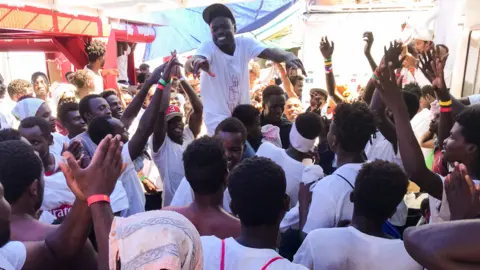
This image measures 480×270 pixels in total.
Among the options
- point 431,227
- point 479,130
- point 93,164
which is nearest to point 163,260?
point 93,164

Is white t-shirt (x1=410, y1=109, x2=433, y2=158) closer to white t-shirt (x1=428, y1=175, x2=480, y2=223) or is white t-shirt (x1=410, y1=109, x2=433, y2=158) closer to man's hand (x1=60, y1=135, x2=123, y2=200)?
white t-shirt (x1=428, y1=175, x2=480, y2=223)

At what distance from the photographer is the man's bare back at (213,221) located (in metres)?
1.97

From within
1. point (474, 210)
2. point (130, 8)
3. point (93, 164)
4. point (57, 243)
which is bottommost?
point (57, 243)

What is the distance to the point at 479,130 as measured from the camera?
6.75 feet

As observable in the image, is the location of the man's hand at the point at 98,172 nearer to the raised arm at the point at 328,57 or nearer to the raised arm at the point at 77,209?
the raised arm at the point at 77,209

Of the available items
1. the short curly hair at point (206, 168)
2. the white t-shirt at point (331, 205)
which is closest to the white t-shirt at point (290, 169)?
the white t-shirt at point (331, 205)

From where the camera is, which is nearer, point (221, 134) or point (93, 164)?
point (93, 164)

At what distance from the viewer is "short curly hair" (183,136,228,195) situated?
2.06m

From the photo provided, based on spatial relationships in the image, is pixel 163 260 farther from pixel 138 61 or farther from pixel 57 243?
pixel 138 61

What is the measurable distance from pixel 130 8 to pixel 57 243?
6749 millimetres

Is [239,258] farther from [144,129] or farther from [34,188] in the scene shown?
[144,129]

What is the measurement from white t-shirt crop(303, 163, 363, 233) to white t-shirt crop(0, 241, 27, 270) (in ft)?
4.40

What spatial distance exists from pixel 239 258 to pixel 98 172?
1.99 ft

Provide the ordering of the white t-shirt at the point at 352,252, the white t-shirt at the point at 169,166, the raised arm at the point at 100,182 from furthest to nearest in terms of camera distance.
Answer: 1. the white t-shirt at the point at 169,166
2. the white t-shirt at the point at 352,252
3. the raised arm at the point at 100,182
